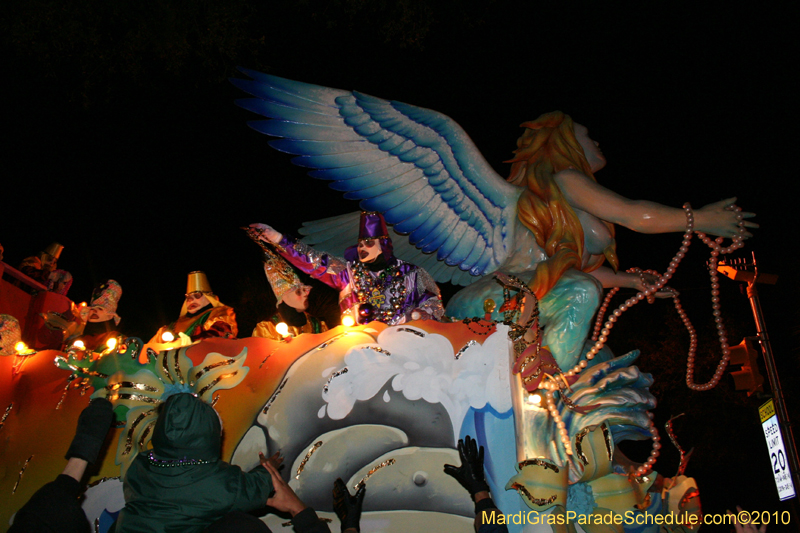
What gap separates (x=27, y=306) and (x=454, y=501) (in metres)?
3.54

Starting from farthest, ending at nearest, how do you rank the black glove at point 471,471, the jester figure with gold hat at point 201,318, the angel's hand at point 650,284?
the jester figure with gold hat at point 201,318 < the angel's hand at point 650,284 < the black glove at point 471,471

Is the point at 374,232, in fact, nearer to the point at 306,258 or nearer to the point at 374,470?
the point at 306,258

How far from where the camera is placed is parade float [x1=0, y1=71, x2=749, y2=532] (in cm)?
291

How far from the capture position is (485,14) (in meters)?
5.03

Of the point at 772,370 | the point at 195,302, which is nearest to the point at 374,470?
the point at 195,302

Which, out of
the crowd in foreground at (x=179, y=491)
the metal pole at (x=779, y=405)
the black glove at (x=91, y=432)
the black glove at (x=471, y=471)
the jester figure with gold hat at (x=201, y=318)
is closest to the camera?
the crowd in foreground at (x=179, y=491)

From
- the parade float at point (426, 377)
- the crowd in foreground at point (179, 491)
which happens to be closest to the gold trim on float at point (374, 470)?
the parade float at point (426, 377)

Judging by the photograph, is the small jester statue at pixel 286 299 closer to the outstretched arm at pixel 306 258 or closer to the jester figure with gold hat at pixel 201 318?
the outstretched arm at pixel 306 258

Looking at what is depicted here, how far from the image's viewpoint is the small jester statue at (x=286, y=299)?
13.1 ft

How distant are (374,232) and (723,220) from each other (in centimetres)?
198

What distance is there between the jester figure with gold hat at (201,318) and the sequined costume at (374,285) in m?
0.78

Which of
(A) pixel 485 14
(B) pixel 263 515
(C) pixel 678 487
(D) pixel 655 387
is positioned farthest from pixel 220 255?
(D) pixel 655 387

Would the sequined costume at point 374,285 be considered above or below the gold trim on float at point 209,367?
above

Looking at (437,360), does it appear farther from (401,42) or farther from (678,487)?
(401,42)
